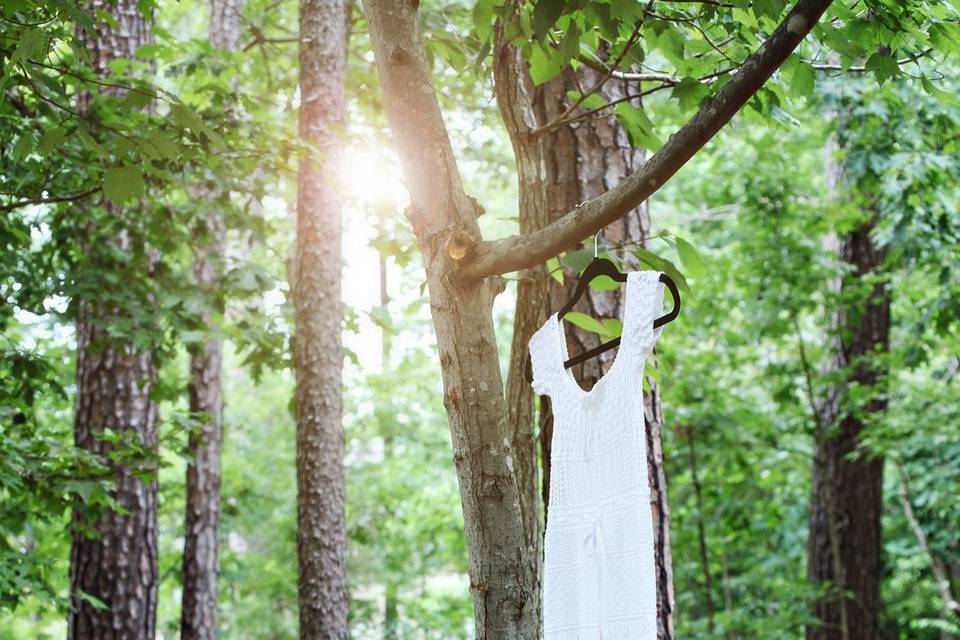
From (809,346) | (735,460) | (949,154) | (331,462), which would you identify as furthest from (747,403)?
(331,462)

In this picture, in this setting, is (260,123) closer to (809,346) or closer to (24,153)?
(24,153)

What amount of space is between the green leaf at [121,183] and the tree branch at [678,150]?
1.22 metres

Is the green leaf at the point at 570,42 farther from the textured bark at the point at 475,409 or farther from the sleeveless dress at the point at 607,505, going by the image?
the sleeveless dress at the point at 607,505

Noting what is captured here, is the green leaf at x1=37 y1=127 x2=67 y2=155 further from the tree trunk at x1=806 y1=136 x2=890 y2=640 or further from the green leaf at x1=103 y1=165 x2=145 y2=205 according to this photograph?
the tree trunk at x1=806 y1=136 x2=890 y2=640

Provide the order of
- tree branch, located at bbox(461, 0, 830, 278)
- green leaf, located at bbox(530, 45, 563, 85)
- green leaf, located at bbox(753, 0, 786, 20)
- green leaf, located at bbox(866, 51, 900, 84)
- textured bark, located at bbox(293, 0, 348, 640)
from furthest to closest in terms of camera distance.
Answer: textured bark, located at bbox(293, 0, 348, 640) < green leaf, located at bbox(530, 45, 563, 85) < green leaf, located at bbox(866, 51, 900, 84) < green leaf, located at bbox(753, 0, 786, 20) < tree branch, located at bbox(461, 0, 830, 278)

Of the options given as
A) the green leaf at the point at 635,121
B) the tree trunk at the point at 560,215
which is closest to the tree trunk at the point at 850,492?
the tree trunk at the point at 560,215

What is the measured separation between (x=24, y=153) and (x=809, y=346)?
25.3ft

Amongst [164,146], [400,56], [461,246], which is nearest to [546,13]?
[400,56]

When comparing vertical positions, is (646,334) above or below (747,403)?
below

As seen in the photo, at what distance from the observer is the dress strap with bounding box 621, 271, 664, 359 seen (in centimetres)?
171

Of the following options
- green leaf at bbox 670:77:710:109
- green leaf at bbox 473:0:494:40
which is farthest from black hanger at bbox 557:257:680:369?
green leaf at bbox 473:0:494:40

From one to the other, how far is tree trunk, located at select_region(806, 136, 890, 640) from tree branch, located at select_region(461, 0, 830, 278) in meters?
5.94

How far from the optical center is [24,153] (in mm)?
2611

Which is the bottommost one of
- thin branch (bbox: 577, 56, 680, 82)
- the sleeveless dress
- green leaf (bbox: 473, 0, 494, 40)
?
the sleeveless dress
